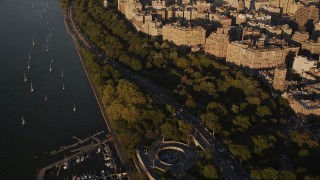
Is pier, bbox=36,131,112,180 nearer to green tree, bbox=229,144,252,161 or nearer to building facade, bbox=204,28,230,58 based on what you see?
green tree, bbox=229,144,252,161

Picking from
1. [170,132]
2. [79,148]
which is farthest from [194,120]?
[79,148]

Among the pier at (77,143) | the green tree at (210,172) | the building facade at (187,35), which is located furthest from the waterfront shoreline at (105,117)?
the building facade at (187,35)

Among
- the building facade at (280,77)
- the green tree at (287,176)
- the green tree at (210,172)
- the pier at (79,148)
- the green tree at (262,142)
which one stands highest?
the building facade at (280,77)

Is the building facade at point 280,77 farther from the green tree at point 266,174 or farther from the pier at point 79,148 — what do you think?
the pier at point 79,148

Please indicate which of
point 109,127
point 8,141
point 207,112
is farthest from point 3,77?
point 207,112

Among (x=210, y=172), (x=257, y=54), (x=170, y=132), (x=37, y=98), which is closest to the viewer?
(x=210, y=172)

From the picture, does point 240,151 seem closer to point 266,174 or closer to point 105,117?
point 266,174

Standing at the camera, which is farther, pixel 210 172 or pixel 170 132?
pixel 170 132
